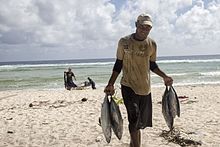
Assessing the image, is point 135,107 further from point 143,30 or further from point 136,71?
point 143,30

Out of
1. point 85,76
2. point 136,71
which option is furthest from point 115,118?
point 85,76

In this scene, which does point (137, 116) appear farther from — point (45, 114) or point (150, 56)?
point (45, 114)

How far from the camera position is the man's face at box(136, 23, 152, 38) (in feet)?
12.5

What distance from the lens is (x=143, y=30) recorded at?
3836 mm

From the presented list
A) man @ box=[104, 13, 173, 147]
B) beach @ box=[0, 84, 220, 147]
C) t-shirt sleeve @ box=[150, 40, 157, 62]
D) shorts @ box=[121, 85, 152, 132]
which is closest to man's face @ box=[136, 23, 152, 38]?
man @ box=[104, 13, 173, 147]

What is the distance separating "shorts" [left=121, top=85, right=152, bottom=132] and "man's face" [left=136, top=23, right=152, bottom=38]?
2.29 ft

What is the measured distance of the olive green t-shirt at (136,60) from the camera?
3.92m

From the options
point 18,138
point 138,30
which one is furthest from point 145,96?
point 18,138

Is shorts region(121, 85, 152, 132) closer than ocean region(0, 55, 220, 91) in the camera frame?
Yes

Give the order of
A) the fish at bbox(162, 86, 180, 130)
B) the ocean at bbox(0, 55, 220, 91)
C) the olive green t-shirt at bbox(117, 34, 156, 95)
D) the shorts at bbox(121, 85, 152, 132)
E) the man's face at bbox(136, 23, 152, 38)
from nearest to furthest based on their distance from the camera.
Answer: the man's face at bbox(136, 23, 152, 38)
the olive green t-shirt at bbox(117, 34, 156, 95)
the shorts at bbox(121, 85, 152, 132)
the fish at bbox(162, 86, 180, 130)
the ocean at bbox(0, 55, 220, 91)

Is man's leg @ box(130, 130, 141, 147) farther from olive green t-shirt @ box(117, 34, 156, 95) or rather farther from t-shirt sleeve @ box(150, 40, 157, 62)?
t-shirt sleeve @ box(150, 40, 157, 62)

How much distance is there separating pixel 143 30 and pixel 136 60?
0.38 m

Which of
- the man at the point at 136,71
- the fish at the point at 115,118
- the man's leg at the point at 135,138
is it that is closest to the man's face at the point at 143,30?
the man at the point at 136,71

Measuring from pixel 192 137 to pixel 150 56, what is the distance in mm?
2126
